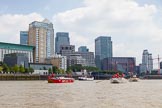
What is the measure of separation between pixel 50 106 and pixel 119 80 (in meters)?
106

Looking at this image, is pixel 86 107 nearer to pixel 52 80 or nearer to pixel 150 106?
pixel 150 106

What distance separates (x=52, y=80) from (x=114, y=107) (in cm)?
10574

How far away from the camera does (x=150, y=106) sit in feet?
146

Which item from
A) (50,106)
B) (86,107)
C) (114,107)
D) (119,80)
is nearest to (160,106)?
(114,107)

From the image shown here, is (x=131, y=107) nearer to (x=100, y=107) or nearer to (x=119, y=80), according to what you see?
(x=100, y=107)

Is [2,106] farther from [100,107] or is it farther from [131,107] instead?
[131,107]

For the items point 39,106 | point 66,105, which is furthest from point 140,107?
point 39,106

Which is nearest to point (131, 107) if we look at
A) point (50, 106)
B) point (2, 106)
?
point (50, 106)

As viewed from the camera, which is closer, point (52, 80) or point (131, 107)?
point (131, 107)

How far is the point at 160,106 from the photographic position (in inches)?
1750

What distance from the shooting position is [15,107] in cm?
4325

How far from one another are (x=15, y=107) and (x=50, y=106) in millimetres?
4037

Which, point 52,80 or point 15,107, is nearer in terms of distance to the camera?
point 15,107

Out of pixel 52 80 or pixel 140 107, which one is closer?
pixel 140 107
